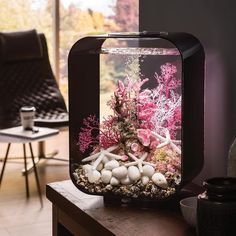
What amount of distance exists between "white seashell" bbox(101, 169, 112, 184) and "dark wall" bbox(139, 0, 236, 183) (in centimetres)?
36

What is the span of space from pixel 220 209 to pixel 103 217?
1.30ft

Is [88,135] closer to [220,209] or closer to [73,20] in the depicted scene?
[220,209]

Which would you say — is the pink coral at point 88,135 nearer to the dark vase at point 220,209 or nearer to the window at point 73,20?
the dark vase at point 220,209

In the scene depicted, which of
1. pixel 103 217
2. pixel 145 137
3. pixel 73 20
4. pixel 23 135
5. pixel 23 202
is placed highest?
pixel 73 20

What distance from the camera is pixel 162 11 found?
6.58ft

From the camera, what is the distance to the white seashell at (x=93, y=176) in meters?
1.71

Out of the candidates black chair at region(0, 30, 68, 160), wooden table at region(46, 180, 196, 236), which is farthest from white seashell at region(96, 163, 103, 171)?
black chair at region(0, 30, 68, 160)

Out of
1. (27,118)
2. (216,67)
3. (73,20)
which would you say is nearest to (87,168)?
(216,67)

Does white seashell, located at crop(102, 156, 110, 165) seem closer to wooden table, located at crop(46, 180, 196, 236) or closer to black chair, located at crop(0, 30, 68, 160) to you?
wooden table, located at crop(46, 180, 196, 236)

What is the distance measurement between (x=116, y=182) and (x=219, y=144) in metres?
0.37

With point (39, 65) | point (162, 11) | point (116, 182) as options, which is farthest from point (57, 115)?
point (116, 182)

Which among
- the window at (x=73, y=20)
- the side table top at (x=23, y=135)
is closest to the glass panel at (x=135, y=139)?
the side table top at (x=23, y=135)

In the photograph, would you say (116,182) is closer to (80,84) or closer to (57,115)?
(80,84)

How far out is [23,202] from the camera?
362 centimetres
